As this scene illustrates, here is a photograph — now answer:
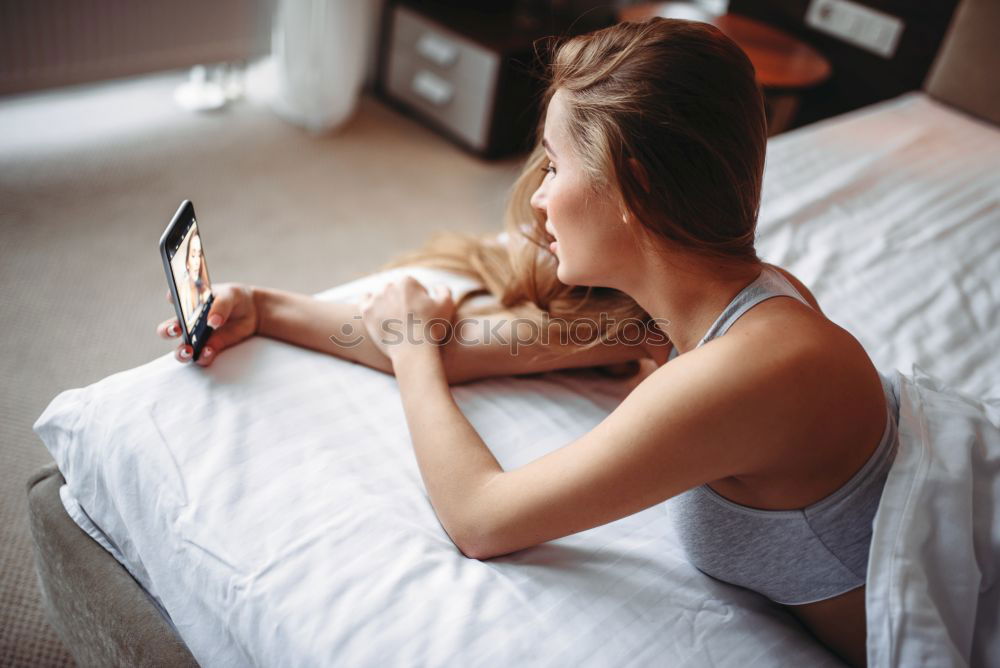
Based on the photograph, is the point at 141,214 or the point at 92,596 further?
the point at 141,214

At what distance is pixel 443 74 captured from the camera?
265 cm

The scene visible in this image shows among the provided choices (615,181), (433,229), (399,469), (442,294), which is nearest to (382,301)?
(442,294)

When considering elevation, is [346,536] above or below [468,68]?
above

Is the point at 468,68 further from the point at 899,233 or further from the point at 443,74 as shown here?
the point at 899,233

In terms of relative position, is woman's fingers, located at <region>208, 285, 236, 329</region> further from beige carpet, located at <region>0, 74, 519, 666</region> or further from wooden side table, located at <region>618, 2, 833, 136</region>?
wooden side table, located at <region>618, 2, 833, 136</region>

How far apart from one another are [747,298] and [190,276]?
616 millimetres

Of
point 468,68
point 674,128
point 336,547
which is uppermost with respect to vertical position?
point 674,128

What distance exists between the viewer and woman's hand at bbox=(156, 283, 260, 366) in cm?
92

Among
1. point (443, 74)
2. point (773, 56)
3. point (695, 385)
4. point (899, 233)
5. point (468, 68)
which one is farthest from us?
point (443, 74)

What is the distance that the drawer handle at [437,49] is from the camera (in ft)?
8.42

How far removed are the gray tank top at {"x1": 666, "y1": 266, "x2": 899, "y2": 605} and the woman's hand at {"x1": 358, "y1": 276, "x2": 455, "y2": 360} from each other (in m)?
0.35

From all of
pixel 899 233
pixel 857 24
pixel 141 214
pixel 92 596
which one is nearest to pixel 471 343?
pixel 92 596

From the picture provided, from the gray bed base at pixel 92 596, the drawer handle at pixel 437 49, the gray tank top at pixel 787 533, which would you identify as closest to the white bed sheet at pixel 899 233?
the gray tank top at pixel 787 533

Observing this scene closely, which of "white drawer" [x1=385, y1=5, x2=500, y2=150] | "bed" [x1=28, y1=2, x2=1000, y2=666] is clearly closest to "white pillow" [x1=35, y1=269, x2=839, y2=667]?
"bed" [x1=28, y1=2, x2=1000, y2=666]
